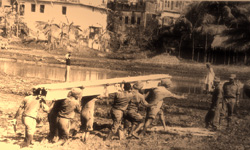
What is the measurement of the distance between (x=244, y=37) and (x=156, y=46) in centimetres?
136

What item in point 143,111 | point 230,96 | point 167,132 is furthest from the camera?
point 143,111

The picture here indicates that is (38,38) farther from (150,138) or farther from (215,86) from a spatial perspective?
(215,86)

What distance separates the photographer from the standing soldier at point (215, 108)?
15.4ft

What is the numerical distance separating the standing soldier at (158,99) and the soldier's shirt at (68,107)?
1070 mm

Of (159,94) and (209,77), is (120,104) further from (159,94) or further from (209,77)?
(209,77)

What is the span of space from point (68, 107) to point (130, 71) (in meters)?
1.28

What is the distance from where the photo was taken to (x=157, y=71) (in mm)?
4867

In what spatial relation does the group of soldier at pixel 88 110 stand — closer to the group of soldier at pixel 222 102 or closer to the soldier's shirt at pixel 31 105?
the soldier's shirt at pixel 31 105

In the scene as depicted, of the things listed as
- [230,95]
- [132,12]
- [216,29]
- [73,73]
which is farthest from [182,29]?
[73,73]

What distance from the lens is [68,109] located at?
4.15 meters

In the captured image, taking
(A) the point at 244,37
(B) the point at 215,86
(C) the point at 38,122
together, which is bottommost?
(C) the point at 38,122

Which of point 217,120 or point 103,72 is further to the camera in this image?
point 103,72

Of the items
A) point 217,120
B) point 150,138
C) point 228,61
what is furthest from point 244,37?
point 150,138

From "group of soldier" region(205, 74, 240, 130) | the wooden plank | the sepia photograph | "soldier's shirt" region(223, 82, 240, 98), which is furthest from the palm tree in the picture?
"soldier's shirt" region(223, 82, 240, 98)
